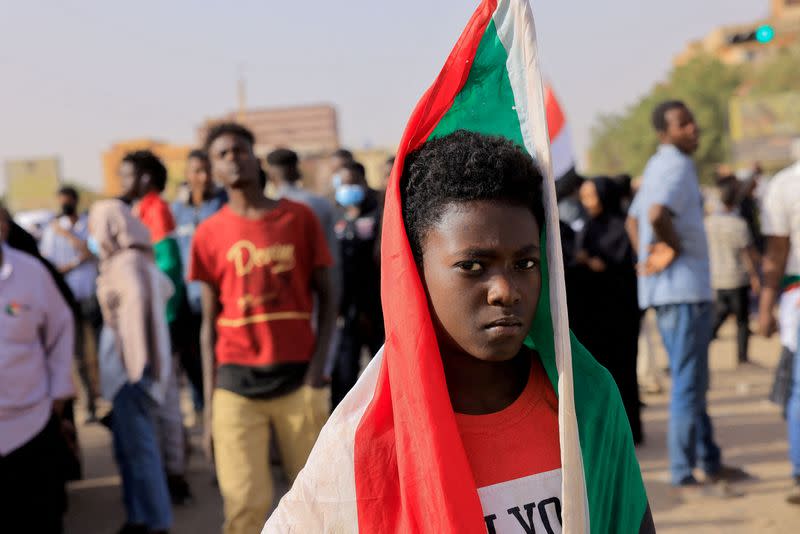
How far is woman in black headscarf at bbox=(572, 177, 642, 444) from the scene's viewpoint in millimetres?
6914

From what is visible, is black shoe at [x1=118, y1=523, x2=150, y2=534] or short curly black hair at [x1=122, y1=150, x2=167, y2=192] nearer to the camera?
black shoe at [x1=118, y1=523, x2=150, y2=534]

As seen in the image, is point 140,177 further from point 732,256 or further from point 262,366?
point 732,256

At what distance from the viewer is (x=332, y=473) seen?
6.07 feet

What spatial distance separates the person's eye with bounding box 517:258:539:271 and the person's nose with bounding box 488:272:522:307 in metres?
0.04

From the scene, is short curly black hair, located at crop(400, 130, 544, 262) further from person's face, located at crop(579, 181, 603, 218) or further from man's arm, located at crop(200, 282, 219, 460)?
person's face, located at crop(579, 181, 603, 218)

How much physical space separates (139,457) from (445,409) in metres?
3.96

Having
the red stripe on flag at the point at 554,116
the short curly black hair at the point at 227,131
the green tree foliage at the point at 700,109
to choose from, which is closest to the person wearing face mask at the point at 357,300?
the red stripe on flag at the point at 554,116

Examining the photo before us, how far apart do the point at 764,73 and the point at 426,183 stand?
61789 millimetres

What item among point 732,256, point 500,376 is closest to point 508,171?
point 500,376

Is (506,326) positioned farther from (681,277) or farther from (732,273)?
(732,273)

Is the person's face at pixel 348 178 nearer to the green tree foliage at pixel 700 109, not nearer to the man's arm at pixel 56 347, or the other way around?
the man's arm at pixel 56 347

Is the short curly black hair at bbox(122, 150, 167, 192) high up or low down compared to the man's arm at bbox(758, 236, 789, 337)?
up

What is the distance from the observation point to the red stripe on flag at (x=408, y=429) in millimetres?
1750

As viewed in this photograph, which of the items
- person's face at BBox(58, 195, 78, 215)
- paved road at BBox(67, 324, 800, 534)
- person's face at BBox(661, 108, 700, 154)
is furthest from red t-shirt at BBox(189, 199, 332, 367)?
person's face at BBox(58, 195, 78, 215)
